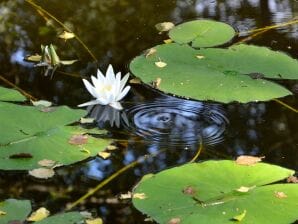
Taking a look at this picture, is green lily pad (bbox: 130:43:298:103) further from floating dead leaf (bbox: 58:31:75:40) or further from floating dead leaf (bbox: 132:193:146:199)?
floating dead leaf (bbox: 132:193:146:199)

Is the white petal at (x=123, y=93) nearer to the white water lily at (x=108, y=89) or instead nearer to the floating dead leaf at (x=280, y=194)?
the white water lily at (x=108, y=89)

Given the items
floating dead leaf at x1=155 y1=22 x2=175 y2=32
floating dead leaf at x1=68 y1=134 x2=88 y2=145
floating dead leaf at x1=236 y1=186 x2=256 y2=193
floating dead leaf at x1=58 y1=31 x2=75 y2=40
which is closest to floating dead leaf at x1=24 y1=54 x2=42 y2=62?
floating dead leaf at x1=58 y1=31 x2=75 y2=40

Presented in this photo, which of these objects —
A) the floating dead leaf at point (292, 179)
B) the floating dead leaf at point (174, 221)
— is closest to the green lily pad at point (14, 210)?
the floating dead leaf at point (174, 221)

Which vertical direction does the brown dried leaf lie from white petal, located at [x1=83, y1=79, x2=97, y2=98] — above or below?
below

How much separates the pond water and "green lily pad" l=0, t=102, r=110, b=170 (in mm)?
42

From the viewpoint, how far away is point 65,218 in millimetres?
1561

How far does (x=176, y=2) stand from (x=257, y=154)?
5.06ft

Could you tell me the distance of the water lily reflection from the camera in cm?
208

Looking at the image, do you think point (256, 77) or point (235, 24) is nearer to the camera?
point (256, 77)

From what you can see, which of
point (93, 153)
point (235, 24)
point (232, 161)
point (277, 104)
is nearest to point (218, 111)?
point (277, 104)

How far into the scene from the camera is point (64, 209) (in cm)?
166

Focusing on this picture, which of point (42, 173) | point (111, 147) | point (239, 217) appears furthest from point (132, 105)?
point (239, 217)

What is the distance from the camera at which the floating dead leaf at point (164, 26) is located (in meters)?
2.84

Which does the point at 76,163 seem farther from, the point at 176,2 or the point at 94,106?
the point at 176,2
